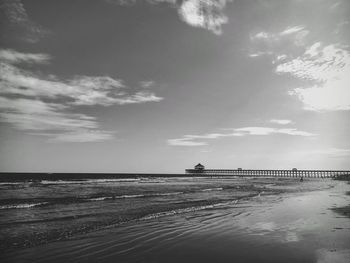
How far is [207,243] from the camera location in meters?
7.48

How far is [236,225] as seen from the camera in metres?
10.0

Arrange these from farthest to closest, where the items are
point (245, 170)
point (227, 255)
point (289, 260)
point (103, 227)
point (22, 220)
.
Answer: point (245, 170) < point (22, 220) < point (103, 227) < point (227, 255) < point (289, 260)

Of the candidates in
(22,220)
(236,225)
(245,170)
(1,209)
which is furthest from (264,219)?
(245,170)

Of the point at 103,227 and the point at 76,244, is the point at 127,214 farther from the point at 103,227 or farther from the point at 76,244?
the point at 76,244

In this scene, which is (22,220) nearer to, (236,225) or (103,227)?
(103,227)

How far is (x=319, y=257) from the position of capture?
5.89 metres

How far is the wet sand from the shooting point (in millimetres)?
6121

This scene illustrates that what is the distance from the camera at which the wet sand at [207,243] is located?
6.12m

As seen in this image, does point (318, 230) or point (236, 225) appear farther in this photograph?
point (236, 225)

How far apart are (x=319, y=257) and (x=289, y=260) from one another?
67cm

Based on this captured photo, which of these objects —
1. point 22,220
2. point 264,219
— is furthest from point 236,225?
point 22,220

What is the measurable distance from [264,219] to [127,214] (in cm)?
598

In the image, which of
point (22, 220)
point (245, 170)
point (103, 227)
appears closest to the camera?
point (103, 227)

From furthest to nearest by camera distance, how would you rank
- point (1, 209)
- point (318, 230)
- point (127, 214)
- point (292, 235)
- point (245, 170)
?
1. point (245, 170)
2. point (1, 209)
3. point (127, 214)
4. point (318, 230)
5. point (292, 235)
